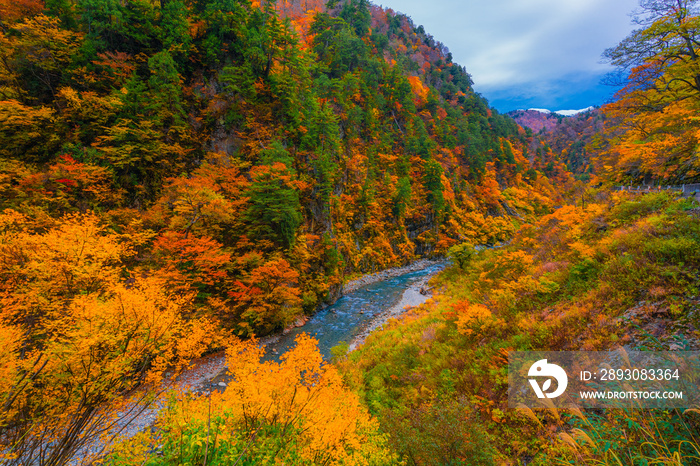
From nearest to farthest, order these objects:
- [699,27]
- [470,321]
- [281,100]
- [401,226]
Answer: [699,27] → [470,321] → [281,100] → [401,226]

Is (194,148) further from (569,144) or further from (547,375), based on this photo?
(569,144)

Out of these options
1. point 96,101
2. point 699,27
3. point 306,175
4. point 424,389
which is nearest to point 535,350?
point 424,389

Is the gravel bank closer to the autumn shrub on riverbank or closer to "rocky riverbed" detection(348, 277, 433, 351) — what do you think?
"rocky riverbed" detection(348, 277, 433, 351)

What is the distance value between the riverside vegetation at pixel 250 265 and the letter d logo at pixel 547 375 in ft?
2.11

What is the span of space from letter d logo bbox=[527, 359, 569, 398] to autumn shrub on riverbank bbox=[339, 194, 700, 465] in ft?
Answer: 1.48

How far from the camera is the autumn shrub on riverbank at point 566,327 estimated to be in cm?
445

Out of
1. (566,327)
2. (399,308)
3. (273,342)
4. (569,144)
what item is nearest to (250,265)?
(273,342)

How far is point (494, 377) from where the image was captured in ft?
22.5

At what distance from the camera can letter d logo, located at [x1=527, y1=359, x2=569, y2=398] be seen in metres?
4.95

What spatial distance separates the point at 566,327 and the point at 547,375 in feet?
5.09

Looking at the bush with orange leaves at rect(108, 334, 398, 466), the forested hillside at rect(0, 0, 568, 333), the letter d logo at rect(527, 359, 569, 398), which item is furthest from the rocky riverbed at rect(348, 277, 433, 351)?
the letter d logo at rect(527, 359, 569, 398)

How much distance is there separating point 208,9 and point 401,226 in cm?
3242

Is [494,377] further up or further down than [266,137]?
further down

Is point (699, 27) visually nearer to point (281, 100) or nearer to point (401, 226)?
point (281, 100)
